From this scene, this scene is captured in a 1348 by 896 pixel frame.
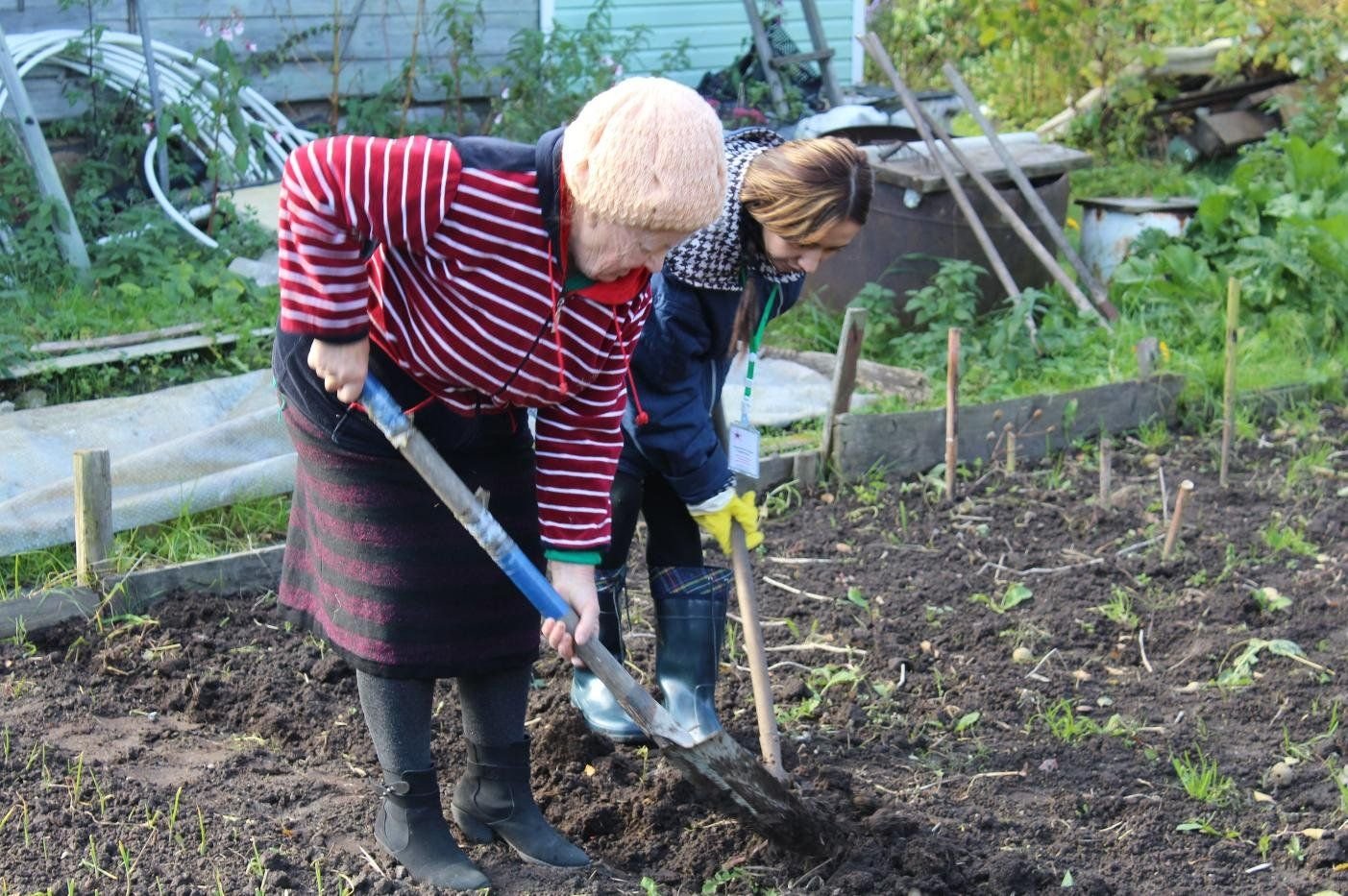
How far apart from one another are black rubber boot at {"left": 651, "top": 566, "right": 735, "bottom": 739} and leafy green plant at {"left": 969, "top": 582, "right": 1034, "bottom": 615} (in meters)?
1.20

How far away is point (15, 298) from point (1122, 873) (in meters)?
4.31

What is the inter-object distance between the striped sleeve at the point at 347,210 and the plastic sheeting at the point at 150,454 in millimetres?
1974

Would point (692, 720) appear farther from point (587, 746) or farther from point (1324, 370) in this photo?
point (1324, 370)

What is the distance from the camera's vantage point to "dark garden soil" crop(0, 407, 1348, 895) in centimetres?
264

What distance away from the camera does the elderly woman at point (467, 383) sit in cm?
197

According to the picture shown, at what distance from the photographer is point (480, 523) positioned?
2227 mm

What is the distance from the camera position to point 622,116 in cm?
189

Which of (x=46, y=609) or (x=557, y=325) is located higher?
(x=557, y=325)

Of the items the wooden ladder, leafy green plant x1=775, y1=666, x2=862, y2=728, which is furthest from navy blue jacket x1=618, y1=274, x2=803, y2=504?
the wooden ladder

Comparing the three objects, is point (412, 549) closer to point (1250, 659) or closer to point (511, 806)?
point (511, 806)

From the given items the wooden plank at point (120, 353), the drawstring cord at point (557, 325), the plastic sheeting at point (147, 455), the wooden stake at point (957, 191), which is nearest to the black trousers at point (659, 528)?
the drawstring cord at point (557, 325)

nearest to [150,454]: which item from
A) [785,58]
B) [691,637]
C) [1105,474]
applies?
[691,637]

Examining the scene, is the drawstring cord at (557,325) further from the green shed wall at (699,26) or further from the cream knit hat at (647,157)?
the green shed wall at (699,26)

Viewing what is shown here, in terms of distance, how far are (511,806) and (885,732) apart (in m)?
1.04
